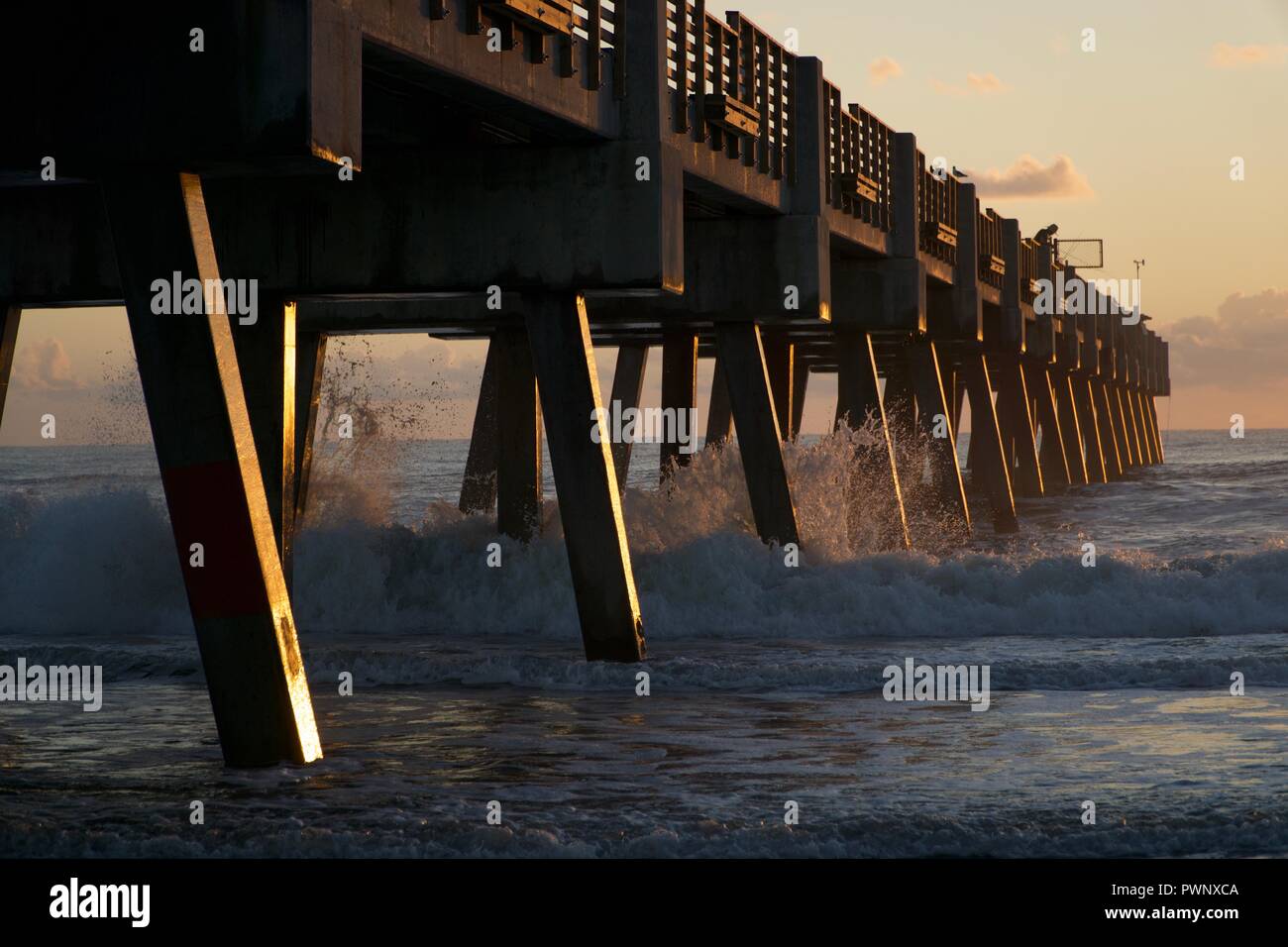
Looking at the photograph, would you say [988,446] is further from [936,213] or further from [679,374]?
[679,374]

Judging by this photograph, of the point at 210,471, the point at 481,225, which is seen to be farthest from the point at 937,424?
the point at 210,471

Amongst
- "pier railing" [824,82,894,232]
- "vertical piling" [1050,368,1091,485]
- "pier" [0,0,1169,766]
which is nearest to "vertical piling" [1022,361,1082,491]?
"vertical piling" [1050,368,1091,485]

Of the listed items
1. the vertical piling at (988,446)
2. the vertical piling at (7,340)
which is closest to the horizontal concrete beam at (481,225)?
the vertical piling at (7,340)

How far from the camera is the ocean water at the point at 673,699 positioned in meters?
8.88

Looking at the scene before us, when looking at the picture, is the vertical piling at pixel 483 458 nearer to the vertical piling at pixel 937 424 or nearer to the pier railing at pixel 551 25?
the vertical piling at pixel 937 424

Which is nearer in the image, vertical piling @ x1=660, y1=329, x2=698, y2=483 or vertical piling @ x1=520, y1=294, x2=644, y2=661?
vertical piling @ x1=520, y1=294, x2=644, y2=661

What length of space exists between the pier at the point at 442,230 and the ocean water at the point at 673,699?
122 centimetres

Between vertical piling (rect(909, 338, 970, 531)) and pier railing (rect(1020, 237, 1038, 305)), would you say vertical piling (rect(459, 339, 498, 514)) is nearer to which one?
vertical piling (rect(909, 338, 970, 531))

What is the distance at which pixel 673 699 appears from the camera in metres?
14.7

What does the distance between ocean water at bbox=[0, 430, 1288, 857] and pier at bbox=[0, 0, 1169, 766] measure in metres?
1.22

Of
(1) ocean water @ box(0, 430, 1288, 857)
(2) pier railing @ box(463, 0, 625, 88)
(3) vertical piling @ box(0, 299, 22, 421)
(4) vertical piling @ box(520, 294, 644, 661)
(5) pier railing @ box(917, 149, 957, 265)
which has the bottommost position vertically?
(1) ocean water @ box(0, 430, 1288, 857)

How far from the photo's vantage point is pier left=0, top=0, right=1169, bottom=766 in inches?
408
